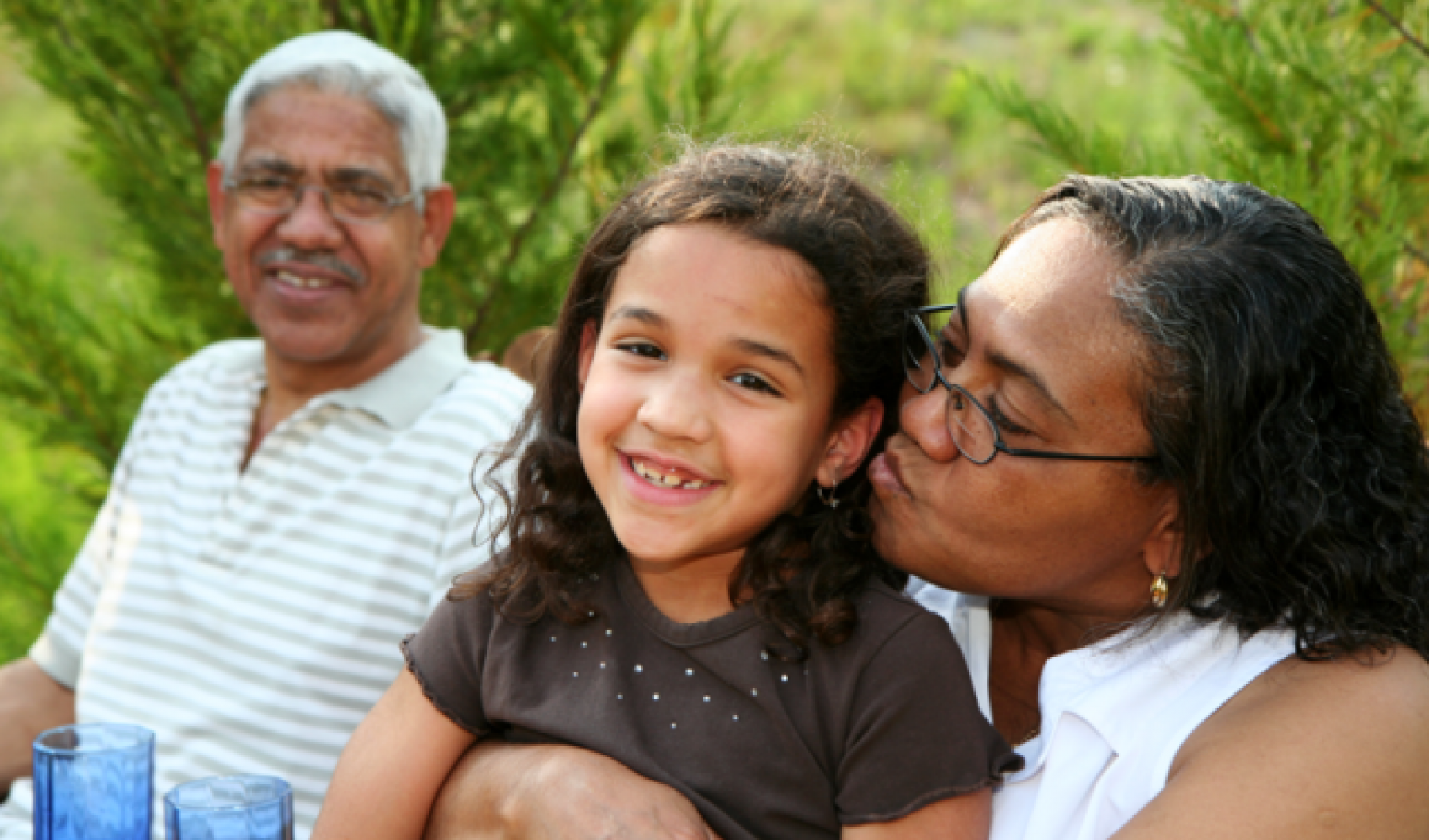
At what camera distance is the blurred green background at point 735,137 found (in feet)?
9.18

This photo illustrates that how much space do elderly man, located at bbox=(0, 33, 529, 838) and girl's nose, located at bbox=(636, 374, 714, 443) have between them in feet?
2.92

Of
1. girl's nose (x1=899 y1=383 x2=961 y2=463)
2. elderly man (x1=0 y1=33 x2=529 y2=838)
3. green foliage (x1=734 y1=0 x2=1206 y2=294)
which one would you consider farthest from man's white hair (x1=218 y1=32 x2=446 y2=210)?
green foliage (x1=734 y1=0 x2=1206 y2=294)

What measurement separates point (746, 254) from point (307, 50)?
61.6 inches

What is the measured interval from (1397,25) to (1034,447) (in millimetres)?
1562

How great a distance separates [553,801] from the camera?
191cm

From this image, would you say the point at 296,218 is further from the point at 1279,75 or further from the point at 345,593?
the point at 1279,75

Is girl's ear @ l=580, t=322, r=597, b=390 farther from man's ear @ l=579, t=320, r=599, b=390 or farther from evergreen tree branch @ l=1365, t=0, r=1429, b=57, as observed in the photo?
evergreen tree branch @ l=1365, t=0, r=1429, b=57

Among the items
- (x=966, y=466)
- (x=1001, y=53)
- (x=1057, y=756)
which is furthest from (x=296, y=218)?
(x=1001, y=53)

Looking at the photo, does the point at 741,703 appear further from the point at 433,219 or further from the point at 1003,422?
the point at 433,219

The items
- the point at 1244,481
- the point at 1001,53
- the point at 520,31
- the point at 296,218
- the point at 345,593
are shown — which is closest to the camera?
the point at 1244,481

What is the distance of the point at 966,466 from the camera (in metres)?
1.88

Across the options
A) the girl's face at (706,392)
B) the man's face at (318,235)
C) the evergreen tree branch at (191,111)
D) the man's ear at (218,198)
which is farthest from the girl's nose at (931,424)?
the evergreen tree branch at (191,111)

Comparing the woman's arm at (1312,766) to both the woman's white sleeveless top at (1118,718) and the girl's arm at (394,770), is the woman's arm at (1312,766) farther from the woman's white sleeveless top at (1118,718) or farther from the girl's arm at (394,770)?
the girl's arm at (394,770)

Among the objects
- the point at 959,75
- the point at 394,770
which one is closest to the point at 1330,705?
the point at 394,770
